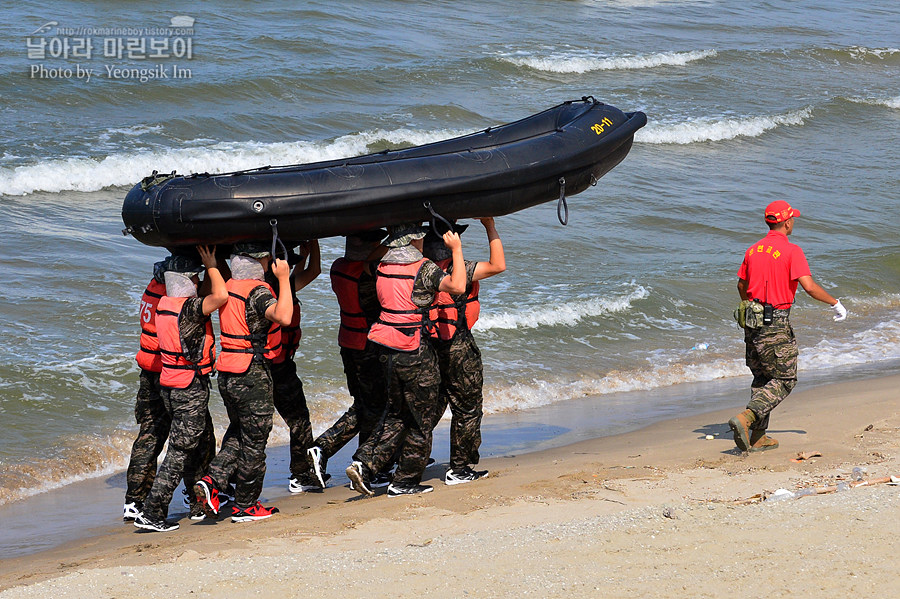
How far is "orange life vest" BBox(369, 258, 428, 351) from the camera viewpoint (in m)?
Result: 5.95

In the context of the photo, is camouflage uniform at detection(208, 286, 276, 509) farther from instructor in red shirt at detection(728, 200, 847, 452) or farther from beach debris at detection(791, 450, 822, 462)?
beach debris at detection(791, 450, 822, 462)

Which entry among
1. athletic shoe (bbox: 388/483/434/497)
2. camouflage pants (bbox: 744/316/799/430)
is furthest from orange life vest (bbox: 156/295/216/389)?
camouflage pants (bbox: 744/316/799/430)

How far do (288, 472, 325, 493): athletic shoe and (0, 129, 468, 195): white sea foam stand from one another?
8.71 m

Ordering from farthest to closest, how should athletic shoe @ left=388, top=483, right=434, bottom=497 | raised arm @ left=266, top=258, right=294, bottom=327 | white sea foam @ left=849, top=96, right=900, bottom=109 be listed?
white sea foam @ left=849, top=96, right=900, bottom=109 < athletic shoe @ left=388, top=483, right=434, bottom=497 < raised arm @ left=266, top=258, right=294, bottom=327

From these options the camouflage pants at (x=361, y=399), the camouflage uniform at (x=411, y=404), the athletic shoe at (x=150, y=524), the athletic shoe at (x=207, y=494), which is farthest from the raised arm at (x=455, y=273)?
the athletic shoe at (x=150, y=524)

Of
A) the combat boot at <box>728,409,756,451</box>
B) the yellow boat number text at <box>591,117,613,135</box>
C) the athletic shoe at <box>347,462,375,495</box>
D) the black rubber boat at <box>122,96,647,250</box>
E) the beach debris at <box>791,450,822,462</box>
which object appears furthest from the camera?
the yellow boat number text at <box>591,117,613,135</box>

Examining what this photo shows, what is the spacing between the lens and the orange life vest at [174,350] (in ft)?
18.6

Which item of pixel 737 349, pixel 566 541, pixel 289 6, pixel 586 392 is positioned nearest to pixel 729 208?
pixel 737 349

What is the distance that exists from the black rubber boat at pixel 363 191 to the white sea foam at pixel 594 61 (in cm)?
1719

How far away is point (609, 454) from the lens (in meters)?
6.92

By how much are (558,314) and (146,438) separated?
550 cm

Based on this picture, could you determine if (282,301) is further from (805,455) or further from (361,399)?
(805,455)

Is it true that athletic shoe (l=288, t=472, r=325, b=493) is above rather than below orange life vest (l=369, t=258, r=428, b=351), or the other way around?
below

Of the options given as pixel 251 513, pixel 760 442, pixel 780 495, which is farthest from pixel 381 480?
pixel 780 495
